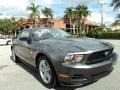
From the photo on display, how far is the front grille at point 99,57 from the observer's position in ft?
16.7

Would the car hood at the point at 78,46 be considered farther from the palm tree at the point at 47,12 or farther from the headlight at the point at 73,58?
the palm tree at the point at 47,12

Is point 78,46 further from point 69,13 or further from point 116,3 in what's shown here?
point 69,13

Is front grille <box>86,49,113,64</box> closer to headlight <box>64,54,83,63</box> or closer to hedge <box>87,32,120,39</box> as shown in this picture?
headlight <box>64,54,83,63</box>

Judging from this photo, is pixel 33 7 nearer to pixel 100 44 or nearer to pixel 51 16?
pixel 51 16

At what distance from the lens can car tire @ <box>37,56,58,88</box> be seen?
551 centimetres

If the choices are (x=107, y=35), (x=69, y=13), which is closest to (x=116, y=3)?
(x=107, y=35)

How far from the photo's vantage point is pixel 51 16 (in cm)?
6838

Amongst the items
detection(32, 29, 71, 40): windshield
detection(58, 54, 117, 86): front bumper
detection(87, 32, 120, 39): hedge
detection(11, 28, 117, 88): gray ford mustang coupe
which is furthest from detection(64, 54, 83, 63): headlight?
detection(87, 32, 120, 39): hedge

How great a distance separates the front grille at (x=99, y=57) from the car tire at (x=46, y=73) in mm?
919

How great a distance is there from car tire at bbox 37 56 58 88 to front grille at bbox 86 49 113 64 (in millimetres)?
919

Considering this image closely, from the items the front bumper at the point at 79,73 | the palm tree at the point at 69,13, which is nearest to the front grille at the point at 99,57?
the front bumper at the point at 79,73

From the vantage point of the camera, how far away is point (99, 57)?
5.26 meters

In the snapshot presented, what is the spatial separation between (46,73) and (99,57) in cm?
143

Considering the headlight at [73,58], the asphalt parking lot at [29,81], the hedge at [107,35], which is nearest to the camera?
the headlight at [73,58]
